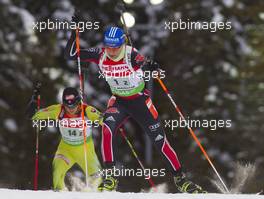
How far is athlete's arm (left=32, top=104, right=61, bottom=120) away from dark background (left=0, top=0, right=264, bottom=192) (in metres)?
6.37

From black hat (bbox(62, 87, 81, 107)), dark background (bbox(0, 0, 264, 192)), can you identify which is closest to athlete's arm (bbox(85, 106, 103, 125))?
black hat (bbox(62, 87, 81, 107))

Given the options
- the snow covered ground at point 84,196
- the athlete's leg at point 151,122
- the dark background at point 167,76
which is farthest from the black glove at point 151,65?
the dark background at point 167,76

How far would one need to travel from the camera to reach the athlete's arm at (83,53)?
9.48 m

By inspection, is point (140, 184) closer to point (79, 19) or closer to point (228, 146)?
point (228, 146)

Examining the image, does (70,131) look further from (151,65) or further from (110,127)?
(151,65)

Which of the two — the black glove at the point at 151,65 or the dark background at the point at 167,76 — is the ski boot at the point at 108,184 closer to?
the black glove at the point at 151,65

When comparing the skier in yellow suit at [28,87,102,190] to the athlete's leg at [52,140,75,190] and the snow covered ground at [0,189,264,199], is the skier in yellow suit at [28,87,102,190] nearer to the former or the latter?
the athlete's leg at [52,140,75,190]

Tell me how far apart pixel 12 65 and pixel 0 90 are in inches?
36.9

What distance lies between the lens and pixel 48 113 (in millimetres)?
9945

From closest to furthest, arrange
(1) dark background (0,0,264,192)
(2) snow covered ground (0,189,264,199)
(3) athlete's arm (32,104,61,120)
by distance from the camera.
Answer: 1. (2) snow covered ground (0,189,264,199)
2. (3) athlete's arm (32,104,61,120)
3. (1) dark background (0,0,264,192)

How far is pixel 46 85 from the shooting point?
17922mm

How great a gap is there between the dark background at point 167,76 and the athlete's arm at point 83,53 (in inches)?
259

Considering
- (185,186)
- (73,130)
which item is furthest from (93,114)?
(185,186)

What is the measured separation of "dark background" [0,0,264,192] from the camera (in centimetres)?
1889
